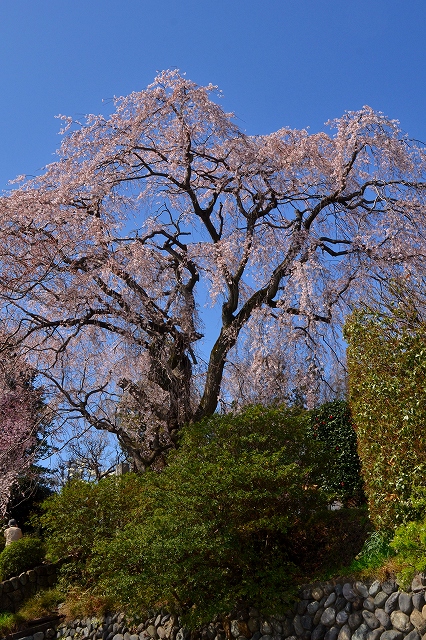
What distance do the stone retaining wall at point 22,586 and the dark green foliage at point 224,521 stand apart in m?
3.30

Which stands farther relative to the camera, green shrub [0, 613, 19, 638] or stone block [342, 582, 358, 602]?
green shrub [0, 613, 19, 638]

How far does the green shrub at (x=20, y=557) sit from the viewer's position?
37.7 ft

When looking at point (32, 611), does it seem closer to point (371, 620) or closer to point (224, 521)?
point (224, 521)

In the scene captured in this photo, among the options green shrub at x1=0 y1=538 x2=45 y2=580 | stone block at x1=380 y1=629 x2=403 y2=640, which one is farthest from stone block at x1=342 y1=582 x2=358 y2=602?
green shrub at x1=0 y1=538 x2=45 y2=580

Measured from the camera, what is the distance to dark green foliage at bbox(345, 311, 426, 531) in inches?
262

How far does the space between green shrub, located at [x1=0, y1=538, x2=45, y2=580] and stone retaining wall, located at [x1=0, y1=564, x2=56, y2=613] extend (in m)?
0.22

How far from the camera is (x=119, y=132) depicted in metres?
12.1

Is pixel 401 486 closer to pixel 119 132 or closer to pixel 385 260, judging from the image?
pixel 385 260

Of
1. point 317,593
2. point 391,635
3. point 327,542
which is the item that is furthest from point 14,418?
point 391,635

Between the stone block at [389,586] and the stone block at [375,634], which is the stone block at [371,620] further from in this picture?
the stone block at [389,586]

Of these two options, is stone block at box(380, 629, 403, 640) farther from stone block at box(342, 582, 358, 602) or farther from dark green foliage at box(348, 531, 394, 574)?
dark green foliage at box(348, 531, 394, 574)

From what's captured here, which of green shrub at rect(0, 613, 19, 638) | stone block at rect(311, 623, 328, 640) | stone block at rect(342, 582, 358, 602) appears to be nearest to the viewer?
stone block at rect(342, 582, 358, 602)

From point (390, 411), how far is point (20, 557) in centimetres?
769

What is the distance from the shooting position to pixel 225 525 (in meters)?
7.29
